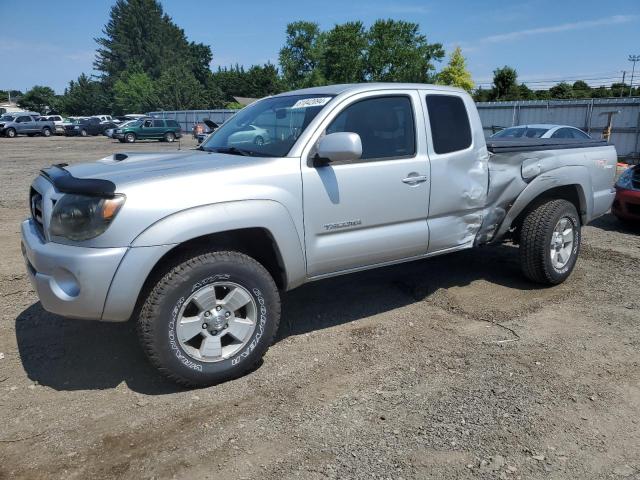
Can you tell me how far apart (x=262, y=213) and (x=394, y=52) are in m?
66.8

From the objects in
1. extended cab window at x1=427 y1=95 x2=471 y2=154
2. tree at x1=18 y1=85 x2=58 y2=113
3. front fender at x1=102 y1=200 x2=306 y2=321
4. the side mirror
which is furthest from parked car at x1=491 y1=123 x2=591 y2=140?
tree at x1=18 y1=85 x2=58 y2=113

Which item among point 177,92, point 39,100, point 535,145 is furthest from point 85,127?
point 39,100

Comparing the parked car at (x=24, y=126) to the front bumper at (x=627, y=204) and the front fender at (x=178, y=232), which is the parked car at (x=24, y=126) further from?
the front fender at (x=178, y=232)

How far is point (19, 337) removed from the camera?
163 inches

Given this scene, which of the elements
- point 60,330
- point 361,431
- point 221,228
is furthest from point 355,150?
point 60,330

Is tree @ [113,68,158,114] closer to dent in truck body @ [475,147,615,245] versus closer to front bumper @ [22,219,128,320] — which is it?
dent in truck body @ [475,147,615,245]

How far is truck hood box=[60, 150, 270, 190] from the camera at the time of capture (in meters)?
3.25

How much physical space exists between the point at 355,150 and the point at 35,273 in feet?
7.05

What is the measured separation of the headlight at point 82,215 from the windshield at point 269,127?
1.21 m

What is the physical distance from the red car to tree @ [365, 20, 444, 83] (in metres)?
59.0

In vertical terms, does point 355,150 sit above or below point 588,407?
above

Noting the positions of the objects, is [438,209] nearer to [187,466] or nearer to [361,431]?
[361,431]

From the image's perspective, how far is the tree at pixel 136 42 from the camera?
344 ft

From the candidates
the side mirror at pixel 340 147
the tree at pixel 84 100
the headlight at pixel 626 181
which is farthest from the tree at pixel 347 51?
the side mirror at pixel 340 147
